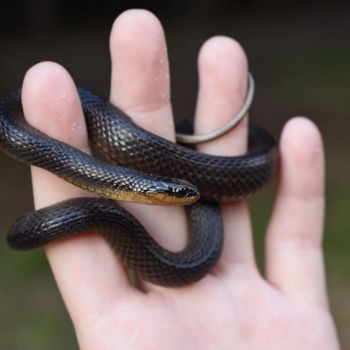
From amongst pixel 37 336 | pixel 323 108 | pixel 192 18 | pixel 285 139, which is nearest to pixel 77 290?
pixel 285 139

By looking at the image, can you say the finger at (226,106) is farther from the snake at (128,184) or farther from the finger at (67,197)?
the finger at (67,197)

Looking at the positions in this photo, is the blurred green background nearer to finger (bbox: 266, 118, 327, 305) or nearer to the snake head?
finger (bbox: 266, 118, 327, 305)

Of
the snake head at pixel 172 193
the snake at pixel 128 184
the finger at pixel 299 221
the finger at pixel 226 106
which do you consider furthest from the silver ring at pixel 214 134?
the snake head at pixel 172 193

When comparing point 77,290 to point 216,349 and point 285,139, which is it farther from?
point 285,139

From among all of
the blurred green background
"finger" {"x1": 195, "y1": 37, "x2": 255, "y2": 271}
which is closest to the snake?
"finger" {"x1": 195, "y1": 37, "x2": 255, "y2": 271}

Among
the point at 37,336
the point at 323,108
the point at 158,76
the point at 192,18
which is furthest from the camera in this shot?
the point at 192,18

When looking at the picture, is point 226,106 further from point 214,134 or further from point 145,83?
point 145,83

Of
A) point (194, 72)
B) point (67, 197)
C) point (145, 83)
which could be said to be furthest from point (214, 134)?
point (194, 72)
